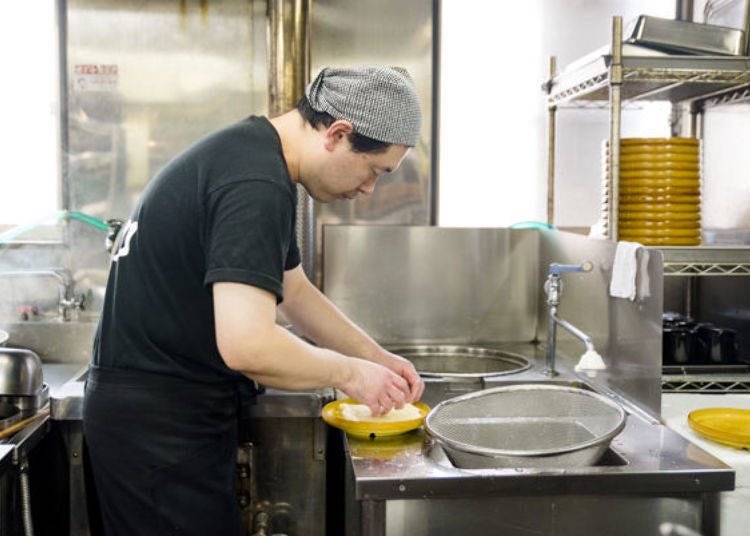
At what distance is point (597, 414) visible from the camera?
1752mm

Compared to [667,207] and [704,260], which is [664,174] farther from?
[704,260]

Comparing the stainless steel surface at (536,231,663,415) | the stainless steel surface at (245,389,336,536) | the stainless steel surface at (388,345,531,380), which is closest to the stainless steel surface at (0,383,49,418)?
the stainless steel surface at (245,389,336,536)

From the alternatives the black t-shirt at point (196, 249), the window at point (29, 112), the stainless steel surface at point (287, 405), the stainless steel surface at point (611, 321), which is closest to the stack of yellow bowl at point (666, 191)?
the stainless steel surface at point (611, 321)

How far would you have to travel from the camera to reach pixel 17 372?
1883mm

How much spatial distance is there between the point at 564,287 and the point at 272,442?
1.05 metres

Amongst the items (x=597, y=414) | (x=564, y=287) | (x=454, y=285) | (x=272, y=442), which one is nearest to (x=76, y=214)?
(x=272, y=442)

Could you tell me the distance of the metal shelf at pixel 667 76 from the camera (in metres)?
2.04

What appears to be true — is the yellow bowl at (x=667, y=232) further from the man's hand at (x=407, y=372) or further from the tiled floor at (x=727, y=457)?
the man's hand at (x=407, y=372)

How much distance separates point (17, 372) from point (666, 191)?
1.71 metres

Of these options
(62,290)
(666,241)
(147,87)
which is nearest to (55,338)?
(62,290)

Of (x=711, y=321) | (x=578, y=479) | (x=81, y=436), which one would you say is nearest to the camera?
(x=578, y=479)

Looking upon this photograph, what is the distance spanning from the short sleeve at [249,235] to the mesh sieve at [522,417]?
0.62 metres

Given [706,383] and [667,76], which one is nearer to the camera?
[667,76]

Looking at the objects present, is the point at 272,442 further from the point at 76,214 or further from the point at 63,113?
the point at 63,113
